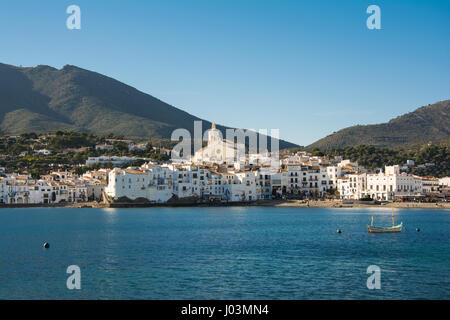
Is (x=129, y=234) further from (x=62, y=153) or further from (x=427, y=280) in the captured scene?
(x=62, y=153)

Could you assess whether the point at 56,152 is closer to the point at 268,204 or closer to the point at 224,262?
the point at 268,204

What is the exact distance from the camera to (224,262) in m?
23.7

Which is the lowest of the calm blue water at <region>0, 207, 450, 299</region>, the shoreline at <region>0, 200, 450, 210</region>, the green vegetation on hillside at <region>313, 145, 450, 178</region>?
the calm blue water at <region>0, 207, 450, 299</region>

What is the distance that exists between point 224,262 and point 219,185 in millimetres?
54652

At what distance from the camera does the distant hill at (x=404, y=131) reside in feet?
417

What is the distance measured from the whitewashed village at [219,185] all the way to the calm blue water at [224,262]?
108ft

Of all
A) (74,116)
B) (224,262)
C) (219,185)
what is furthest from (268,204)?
(74,116)

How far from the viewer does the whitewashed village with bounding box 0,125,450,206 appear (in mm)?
71625

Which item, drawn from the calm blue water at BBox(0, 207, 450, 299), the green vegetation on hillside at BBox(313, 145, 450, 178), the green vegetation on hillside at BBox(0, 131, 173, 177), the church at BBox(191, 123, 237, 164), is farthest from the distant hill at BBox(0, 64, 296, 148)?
the calm blue water at BBox(0, 207, 450, 299)

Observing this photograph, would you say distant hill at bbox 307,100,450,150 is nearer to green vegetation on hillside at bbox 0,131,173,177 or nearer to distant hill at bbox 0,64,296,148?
green vegetation on hillside at bbox 0,131,173,177

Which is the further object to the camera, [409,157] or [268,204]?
[409,157]

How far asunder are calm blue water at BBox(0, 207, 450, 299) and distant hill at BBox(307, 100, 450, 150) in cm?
9254

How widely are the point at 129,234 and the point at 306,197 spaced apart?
154 ft
